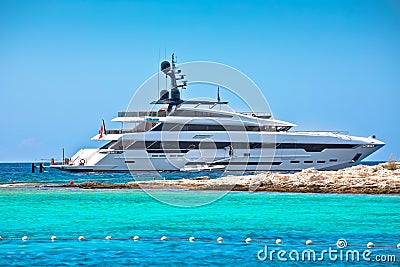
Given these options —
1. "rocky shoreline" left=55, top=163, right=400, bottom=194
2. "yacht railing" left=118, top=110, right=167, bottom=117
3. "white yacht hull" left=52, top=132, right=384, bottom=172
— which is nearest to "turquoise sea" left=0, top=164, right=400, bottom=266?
"rocky shoreline" left=55, top=163, right=400, bottom=194

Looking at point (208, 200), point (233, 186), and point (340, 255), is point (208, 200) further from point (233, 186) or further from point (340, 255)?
point (340, 255)

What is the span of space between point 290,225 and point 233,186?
35.7 ft

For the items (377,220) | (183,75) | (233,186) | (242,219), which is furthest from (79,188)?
(183,75)

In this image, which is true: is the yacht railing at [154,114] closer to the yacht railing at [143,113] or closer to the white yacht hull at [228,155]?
the yacht railing at [143,113]

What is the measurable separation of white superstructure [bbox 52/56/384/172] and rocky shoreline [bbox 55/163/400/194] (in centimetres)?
1297

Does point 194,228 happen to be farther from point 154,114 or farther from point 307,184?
point 154,114

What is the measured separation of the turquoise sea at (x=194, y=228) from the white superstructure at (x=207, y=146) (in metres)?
18.1

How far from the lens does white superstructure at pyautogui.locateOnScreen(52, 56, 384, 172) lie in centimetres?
4338

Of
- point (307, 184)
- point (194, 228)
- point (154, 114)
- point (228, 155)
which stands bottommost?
point (194, 228)

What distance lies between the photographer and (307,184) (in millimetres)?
26359

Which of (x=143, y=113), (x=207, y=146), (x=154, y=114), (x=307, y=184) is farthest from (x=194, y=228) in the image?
(x=143, y=113)

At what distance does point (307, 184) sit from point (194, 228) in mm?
10769

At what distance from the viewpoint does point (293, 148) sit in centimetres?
4438

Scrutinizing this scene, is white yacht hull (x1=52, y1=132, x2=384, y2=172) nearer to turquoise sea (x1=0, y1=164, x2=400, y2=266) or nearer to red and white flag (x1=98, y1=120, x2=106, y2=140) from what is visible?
red and white flag (x1=98, y1=120, x2=106, y2=140)
